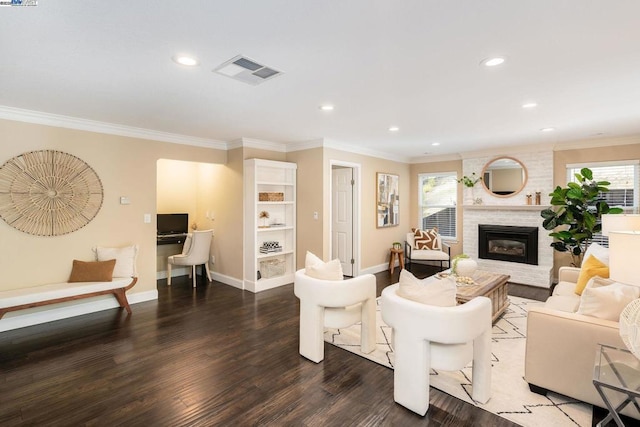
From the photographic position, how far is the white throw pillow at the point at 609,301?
219 centimetres

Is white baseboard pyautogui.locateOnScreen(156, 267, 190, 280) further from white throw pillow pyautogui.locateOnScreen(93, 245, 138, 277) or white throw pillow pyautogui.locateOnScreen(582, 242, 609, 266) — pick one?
white throw pillow pyautogui.locateOnScreen(582, 242, 609, 266)

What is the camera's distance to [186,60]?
237cm

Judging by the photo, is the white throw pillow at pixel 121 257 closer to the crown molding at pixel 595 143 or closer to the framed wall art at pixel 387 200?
the framed wall art at pixel 387 200

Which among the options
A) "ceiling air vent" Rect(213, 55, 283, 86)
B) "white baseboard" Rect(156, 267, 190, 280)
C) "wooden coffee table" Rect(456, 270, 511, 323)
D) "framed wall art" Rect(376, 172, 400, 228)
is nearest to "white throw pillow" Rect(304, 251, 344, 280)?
"wooden coffee table" Rect(456, 270, 511, 323)

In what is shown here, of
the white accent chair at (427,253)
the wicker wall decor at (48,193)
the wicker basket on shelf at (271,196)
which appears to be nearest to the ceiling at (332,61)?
the wicker wall decor at (48,193)

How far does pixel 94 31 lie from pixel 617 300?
3.85m

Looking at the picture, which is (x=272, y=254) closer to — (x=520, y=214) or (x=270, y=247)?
(x=270, y=247)

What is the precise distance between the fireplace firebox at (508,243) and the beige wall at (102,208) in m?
5.45

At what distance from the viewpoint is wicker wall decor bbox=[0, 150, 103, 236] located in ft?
12.1

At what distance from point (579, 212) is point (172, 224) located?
6938mm

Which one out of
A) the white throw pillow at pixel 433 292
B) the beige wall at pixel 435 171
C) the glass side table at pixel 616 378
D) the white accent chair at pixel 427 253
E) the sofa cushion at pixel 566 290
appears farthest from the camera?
the beige wall at pixel 435 171

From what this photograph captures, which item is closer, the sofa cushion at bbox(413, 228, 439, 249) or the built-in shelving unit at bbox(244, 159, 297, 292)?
the built-in shelving unit at bbox(244, 159, 297, 292)

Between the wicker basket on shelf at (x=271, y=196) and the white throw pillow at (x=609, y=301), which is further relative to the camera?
the wicker basket on shelf at (x=271, y=196)

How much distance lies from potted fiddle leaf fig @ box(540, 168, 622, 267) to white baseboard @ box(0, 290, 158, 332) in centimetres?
658
